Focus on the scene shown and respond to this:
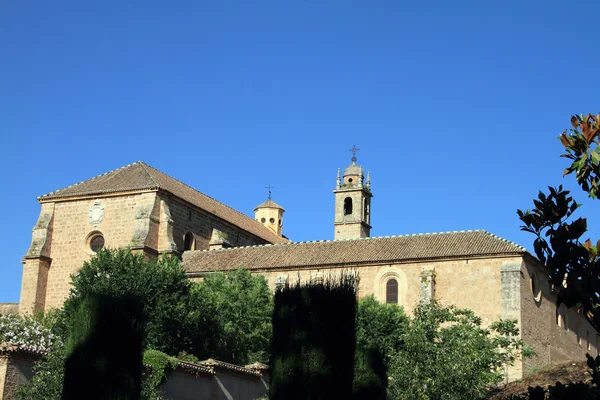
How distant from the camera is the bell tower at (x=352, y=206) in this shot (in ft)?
199

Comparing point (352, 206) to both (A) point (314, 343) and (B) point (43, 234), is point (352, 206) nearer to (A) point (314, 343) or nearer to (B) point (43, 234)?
(B) point (43, 234)

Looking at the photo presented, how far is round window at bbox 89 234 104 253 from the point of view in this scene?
4844cm

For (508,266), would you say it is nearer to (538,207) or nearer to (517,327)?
(517,327)

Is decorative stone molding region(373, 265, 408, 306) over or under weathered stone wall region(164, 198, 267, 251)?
under

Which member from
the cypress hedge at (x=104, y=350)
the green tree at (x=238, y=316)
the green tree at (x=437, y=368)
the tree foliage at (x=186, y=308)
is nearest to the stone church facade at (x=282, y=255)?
the green tree at (x=238, y=316)

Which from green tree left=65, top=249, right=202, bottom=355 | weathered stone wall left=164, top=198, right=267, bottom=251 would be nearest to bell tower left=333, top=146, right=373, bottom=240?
weathered stone wall left=164, top=198, right=267, bottom=251

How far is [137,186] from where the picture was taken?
48.2 m

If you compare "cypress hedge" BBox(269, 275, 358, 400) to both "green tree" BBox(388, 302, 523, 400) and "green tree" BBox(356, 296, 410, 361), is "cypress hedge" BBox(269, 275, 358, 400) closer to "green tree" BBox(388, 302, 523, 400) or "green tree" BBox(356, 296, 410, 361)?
"green tree" BBox(388, 302, 523, 400)

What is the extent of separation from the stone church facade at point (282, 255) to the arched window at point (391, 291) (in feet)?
0.16

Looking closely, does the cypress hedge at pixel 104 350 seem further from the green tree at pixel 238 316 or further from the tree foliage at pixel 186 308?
the green tree at pixel 238 316

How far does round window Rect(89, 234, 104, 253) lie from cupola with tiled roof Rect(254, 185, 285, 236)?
26.7 m

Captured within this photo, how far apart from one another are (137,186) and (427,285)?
17056 mm

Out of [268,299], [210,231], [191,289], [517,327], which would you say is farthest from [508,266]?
[210,231]

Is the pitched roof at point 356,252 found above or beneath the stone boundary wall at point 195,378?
above
